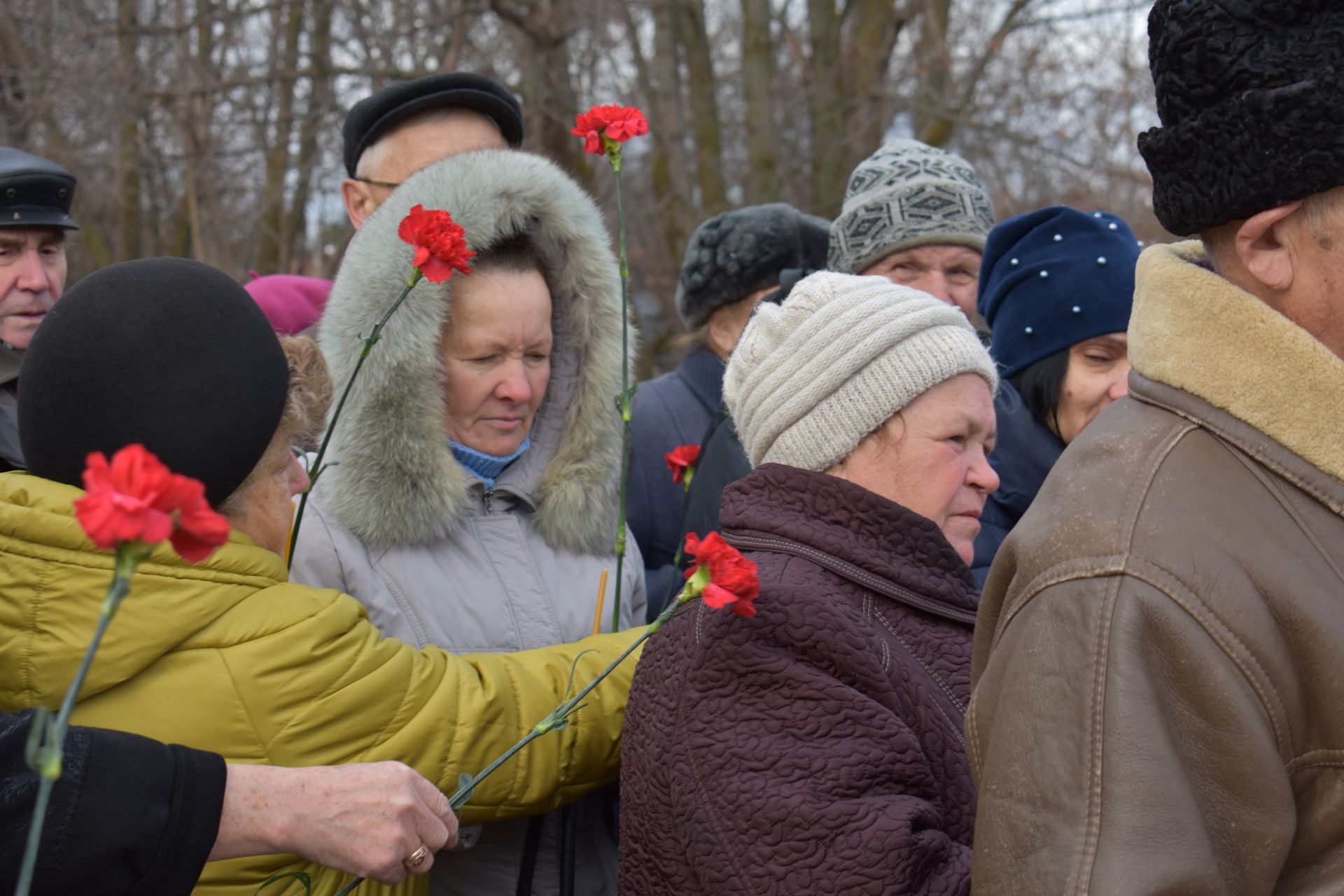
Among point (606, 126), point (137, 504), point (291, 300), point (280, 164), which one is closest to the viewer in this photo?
point (137, 504)

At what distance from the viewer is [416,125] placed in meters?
3.38

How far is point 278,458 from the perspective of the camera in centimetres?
186

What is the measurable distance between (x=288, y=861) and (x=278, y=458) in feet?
1.86

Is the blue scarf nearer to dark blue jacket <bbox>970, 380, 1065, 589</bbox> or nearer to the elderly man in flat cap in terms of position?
dark blue jacket <bbox>970, 380, 1065, 589</bbox>

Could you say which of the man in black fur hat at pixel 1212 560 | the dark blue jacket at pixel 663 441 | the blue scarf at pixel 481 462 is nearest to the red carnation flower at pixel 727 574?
the man in black fur hat at pixel 1212 560

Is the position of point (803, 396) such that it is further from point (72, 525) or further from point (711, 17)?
point (711, 17)

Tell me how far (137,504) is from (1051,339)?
236 centimetres

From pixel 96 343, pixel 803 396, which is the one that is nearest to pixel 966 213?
pixel 803 396

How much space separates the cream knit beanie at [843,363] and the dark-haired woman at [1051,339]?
2.81ft

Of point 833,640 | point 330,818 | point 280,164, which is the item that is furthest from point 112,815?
point 280,164

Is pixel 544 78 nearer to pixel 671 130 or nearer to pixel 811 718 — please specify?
pixel 671 130

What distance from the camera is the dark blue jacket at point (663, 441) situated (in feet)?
10.7

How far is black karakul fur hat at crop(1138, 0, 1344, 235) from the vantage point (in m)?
1.22

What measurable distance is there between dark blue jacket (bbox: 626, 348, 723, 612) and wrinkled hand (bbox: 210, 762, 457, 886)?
147 cm
